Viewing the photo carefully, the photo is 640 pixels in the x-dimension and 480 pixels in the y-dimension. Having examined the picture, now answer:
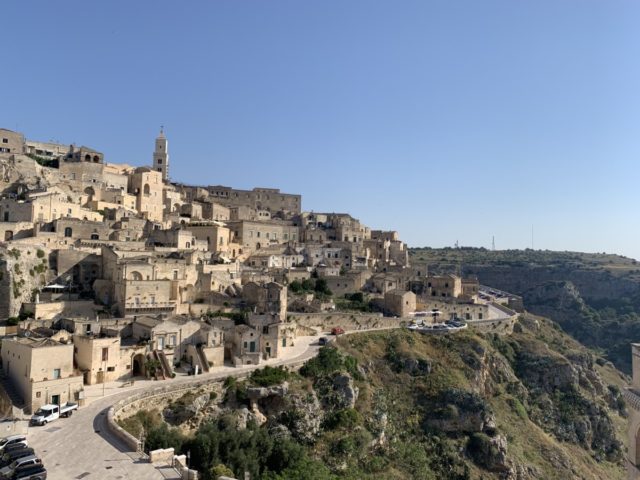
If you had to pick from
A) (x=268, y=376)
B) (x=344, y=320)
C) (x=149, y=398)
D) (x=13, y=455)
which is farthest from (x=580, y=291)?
(x=13, y=455)

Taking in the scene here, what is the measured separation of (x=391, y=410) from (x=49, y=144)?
5001 cm

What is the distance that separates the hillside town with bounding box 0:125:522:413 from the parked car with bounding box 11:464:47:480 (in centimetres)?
937

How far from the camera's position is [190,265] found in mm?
44906

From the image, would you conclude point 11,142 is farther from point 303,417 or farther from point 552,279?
point 552,279

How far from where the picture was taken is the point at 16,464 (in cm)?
1719

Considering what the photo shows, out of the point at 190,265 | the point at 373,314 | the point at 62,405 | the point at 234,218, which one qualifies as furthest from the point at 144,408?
the point at 234,218

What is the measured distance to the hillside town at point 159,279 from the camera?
3238 cm

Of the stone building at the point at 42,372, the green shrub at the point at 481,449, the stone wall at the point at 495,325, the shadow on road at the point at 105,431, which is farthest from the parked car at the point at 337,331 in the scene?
the shadow on road at the point at 105,431

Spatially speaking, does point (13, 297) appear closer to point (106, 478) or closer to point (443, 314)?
point (106, 478)

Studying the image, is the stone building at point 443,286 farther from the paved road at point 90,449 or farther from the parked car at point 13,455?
the parked car at point 13,455

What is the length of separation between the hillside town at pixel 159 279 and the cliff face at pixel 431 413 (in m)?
4.07

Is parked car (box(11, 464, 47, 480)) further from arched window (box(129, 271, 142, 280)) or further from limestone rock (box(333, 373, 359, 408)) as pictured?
arched window (box(129, 271, 142, 280))

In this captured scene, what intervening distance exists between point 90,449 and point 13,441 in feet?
9.10

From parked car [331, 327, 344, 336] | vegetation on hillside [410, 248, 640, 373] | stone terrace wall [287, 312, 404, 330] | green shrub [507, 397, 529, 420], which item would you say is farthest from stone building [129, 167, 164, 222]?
vegetation on hillside [410, 248, 640, 373]
